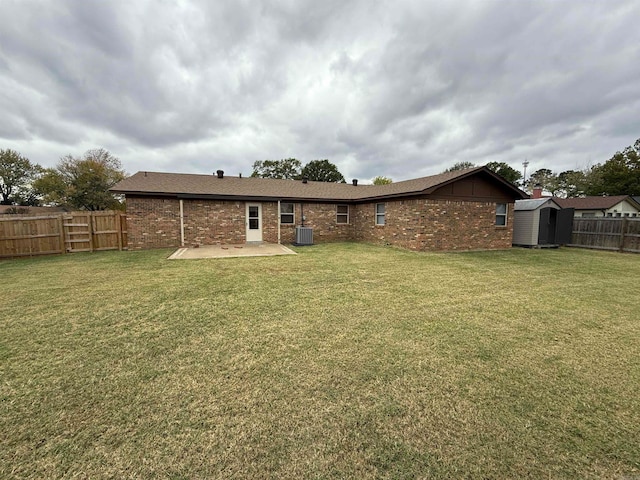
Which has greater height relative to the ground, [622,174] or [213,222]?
→ [622,174]

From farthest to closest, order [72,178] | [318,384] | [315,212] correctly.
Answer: [72,178]
[315,212]
[318,384]

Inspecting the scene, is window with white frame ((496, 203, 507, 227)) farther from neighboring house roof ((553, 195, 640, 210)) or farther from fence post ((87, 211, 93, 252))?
neighboring house roof ((553, 195, 640, 210))

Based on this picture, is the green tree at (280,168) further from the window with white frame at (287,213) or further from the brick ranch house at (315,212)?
the window with white frame at (287,213)

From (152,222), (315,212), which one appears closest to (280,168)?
(315,212)

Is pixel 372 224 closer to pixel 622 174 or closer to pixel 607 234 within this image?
pixel 607 234

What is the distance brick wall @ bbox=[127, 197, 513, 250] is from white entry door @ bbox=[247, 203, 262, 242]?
0.22 metres

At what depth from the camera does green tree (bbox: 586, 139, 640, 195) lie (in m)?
34.2

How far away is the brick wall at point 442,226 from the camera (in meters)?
11.0

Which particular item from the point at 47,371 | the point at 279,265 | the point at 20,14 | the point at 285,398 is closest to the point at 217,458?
the point at 285,398

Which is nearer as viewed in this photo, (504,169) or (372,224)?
(372,224)

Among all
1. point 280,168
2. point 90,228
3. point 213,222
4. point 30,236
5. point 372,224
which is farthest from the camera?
point 280,168

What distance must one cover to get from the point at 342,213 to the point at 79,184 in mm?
34151

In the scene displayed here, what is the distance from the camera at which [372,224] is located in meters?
13.6

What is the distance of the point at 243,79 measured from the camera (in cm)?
1279
